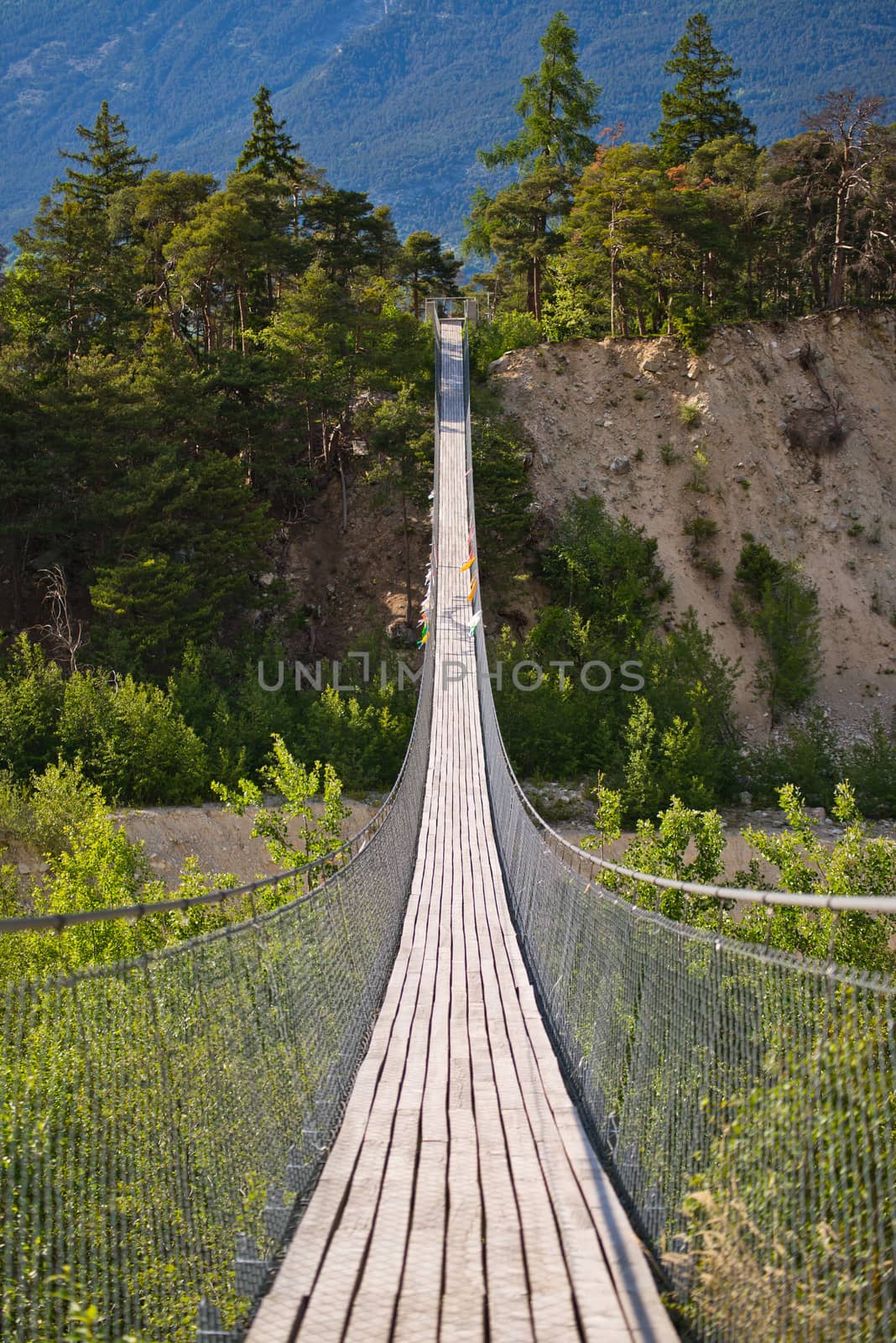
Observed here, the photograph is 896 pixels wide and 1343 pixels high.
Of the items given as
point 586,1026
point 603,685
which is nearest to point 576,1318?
point 586,1026

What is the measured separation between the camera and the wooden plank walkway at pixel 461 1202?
2.57 meters

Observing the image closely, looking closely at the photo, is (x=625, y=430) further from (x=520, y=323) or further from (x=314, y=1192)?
(x=314, y=1192)

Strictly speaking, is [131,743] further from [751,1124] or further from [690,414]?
[751,1124]

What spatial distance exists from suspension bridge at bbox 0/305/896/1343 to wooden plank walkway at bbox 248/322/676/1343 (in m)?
0.01

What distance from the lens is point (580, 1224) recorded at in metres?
2.96

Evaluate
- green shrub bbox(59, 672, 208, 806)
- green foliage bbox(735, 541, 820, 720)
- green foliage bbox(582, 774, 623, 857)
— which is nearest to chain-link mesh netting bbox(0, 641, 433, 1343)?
green foliage bbox(582, 774, 623, 857)

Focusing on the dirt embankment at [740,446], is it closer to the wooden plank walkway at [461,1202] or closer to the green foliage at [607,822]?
the green foliage at [607,822]

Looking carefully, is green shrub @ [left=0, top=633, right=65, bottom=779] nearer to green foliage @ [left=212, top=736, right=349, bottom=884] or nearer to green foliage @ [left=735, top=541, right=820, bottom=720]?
green foliage @ [left=212, top=736, right=349, bottom=884]

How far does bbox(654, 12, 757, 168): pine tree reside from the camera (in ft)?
86.6

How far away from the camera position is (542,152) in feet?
99.7

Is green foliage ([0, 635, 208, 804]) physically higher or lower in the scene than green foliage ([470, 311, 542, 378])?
lower

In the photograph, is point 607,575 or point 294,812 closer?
point 294,812

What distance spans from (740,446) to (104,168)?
15.3 metres

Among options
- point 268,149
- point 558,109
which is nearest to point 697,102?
point 558,109
